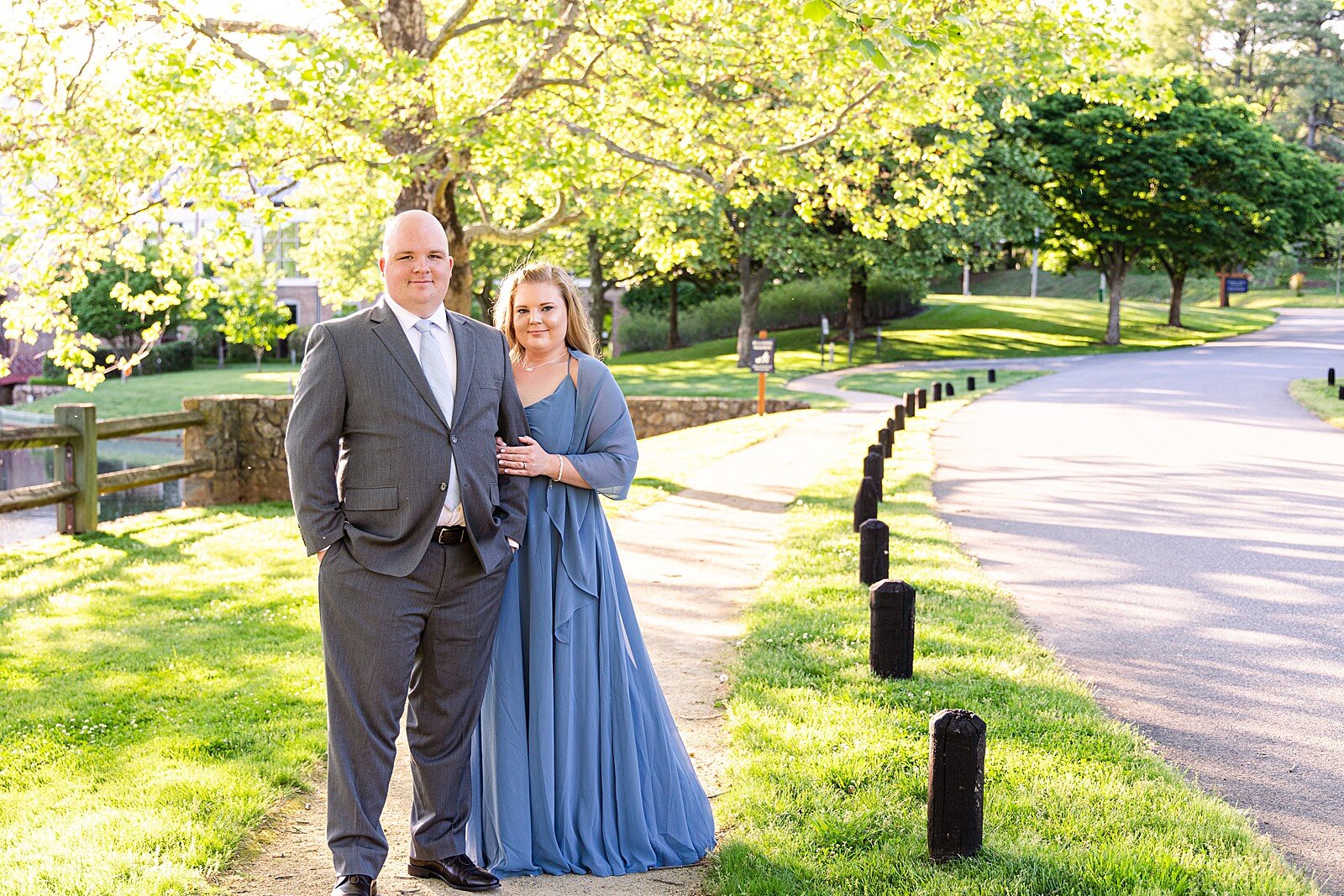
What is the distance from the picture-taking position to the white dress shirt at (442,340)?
3965 millimetres

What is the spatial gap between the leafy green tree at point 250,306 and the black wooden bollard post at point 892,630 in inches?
334

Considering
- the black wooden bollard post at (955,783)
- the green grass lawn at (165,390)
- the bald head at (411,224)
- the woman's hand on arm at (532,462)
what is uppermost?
the bald head at (411,224)

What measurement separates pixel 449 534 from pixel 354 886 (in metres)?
1.11

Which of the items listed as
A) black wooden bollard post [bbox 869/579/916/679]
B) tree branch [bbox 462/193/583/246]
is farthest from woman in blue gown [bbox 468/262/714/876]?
tree branch [bbox 462/193/583/246]

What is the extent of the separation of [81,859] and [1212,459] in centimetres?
1420

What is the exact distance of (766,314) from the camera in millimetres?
55719

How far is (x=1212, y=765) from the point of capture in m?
5.26

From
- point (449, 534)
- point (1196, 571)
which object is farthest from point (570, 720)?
point (1196, 571)

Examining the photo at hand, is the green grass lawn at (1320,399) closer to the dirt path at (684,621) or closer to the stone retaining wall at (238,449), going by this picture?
the dirt path at (684,621)

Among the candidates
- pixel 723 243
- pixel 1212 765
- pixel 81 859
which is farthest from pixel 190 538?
pixel 723 243

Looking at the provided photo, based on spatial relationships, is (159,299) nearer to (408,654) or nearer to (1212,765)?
(408,654)

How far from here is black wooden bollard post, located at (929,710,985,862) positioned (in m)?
4.06

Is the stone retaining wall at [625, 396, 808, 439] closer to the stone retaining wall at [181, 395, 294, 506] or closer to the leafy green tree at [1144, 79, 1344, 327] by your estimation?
the stone retaining wall at [181, 395, 294, 506]

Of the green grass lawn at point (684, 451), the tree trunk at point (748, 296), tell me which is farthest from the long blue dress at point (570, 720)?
the tree trunk at point (748, 296)
